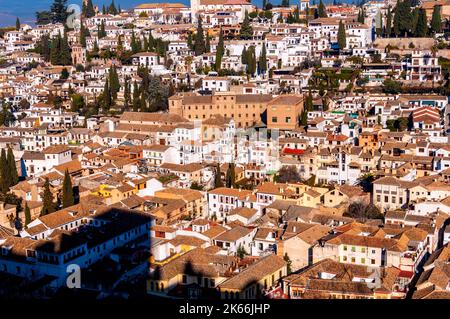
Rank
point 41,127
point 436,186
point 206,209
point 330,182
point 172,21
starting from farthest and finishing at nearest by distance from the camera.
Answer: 1. point 172,21
2. point 41,127
3. point 330,182
4. point 206,209
5. point 436,186

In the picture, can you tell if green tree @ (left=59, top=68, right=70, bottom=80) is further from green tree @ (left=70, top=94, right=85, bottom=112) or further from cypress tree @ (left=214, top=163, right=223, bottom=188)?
cypress tree @ (left=214, top=163, right=223, bottom=188)

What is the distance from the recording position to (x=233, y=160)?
14.4 meters

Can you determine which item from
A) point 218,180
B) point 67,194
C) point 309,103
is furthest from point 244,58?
point 67,194

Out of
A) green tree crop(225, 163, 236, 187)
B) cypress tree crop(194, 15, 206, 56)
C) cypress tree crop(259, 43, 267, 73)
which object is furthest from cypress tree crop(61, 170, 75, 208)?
cypress tree crop(194, 15, 206, 56)

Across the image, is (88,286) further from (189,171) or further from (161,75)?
(161,75)

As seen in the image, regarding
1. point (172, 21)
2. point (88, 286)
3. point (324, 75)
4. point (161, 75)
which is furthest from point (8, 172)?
point (172, 21)

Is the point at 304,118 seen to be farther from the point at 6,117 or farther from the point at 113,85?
the point at 6,117

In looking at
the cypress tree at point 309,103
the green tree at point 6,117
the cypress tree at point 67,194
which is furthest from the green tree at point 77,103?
the cypress tree at point 67,194

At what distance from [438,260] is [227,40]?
54.7ft

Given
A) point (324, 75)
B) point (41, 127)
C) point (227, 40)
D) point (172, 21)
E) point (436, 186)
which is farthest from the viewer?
point (172, 21)

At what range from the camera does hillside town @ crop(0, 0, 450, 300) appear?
8734 mm

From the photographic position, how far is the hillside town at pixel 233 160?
8.73m

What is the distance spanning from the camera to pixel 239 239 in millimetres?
9859

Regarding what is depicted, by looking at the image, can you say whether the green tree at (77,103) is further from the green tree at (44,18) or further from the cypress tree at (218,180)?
the green tree at (44,18)
